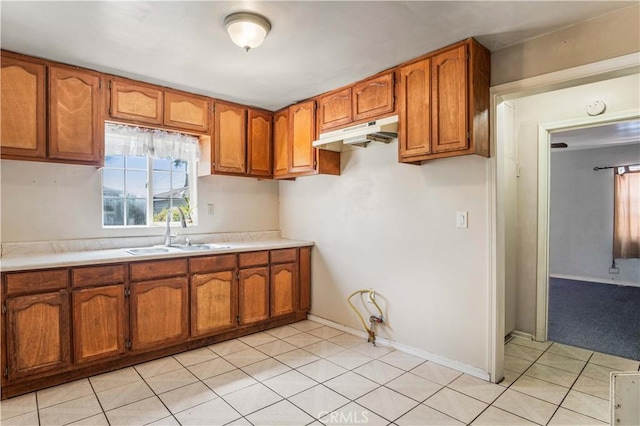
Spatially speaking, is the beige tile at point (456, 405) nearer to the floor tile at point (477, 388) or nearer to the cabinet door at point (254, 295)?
the floor tile at point (477, 388)

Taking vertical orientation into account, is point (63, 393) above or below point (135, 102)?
below

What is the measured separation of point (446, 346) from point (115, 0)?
3.15 meters

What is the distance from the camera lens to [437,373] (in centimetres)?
264

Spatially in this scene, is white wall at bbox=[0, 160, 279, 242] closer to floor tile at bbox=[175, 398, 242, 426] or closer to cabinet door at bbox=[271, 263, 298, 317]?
cabinet door at bbox=[271, 263, 298, 317]

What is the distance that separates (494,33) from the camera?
229 centimetres

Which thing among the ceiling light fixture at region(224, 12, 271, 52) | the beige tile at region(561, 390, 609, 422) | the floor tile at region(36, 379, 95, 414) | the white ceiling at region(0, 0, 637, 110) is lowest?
the floor tile at region(36, 379, 95, 414)

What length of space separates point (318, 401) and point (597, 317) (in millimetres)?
3641

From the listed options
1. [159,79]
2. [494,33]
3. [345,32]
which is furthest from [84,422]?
[494,33]

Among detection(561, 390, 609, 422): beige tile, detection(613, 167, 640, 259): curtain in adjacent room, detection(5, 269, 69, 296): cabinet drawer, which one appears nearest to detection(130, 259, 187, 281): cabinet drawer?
detection(5, 269, 69, 296): cabinet drawer

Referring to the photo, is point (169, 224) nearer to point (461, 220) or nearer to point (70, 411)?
point (70, 411)

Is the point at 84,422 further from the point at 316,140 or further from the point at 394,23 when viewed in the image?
the point at 394,23

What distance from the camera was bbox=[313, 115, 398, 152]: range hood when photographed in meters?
2.80

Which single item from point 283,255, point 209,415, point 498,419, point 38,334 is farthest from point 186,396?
point 498,419

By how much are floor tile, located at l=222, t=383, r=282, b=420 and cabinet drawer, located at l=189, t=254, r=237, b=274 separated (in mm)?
1134
